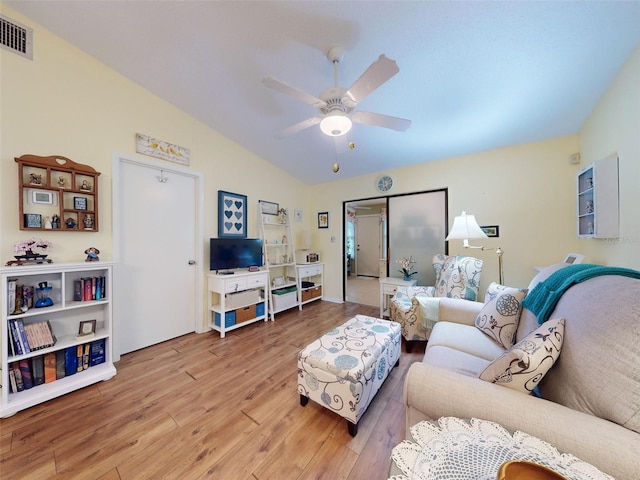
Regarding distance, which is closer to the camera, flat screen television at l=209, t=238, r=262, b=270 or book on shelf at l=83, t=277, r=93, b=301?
book on shelf at l=83, t=277, r=93, b=301

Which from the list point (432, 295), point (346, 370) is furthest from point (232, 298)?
point (432, 295)

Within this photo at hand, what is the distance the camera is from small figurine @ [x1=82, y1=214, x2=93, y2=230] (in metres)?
1.97

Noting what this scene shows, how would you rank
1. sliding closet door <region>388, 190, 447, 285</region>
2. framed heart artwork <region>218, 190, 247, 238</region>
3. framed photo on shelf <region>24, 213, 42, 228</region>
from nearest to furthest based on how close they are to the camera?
framed photo on shelf <region>24, 213, 42, 228</region>
framed heart artwork <region>218, 190, 247, 238</region>
sliding closet door <region>388, 190, 447, 285</region>

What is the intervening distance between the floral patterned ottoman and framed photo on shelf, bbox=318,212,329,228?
8.71ft

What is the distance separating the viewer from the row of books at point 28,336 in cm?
155

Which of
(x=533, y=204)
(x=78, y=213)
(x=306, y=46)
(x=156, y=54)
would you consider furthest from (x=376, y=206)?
(x=78, y=213)

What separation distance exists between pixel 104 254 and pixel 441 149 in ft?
12.7

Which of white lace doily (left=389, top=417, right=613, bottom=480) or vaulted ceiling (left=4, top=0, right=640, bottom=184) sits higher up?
vaulted ceiling (left=4, top=0, right=640, bottom=184)

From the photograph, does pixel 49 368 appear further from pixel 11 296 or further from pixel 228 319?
pixel 228 319

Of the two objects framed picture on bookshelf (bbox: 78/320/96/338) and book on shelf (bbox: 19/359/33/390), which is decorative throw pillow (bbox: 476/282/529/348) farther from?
book on shelf (bbox: 19/359/33/390)

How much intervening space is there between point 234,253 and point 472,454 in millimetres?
2830

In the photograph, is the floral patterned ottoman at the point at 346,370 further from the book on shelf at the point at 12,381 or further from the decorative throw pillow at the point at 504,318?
the book on shelf at the point at 12,381

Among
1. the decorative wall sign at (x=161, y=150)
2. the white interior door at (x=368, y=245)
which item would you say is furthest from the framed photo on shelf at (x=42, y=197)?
the white interior door at (x=368, y=245)

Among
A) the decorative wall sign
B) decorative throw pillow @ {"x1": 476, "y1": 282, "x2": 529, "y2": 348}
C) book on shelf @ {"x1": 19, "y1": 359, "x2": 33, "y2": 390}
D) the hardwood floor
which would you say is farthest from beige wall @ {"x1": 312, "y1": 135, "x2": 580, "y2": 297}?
book on shelf @ {"x1": 19, "y1": 359, "x2": 33, "y2": 390}
